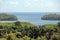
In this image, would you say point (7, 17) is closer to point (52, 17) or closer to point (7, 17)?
point (7, 17)

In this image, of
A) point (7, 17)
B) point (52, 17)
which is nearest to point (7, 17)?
point (7, 17)

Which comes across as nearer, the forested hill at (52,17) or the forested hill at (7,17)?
the forested hill at (52,17)

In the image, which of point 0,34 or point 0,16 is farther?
point 0,16

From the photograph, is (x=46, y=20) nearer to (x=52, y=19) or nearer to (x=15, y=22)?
(x=52, y=19)

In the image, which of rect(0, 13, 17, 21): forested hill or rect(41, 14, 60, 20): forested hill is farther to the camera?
rect(0, 13, 17, 21): forested hill

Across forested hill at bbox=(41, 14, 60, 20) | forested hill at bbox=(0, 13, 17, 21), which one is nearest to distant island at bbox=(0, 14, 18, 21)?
forested hill at bbox=(0, 13, 17, 21)

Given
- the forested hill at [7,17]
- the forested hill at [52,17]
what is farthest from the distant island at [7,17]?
the forested hill at [52,17]

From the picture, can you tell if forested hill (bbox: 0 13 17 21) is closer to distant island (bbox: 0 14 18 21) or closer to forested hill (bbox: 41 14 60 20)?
distant island (bbox: 0 14 18 21)

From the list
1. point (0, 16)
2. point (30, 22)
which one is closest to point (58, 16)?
point (30, 22)

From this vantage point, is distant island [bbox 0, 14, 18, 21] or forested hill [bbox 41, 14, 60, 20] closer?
forested hill [bbox 41, 14, 60, 20]

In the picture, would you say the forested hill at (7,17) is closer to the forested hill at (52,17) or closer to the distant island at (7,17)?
the distant island at (7,17)

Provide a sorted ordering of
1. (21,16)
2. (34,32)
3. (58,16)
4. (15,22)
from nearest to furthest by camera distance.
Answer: (34,32), (58,16), (15,22), (21,16)
